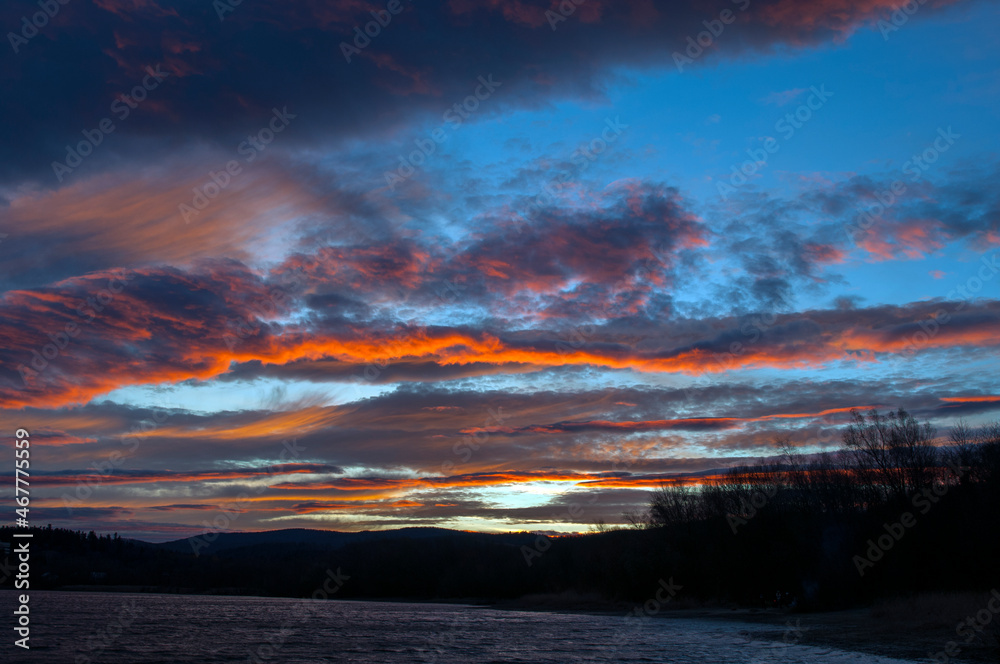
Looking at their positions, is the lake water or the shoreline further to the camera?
the lake water

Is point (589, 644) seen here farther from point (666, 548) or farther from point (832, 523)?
point (666, 548)

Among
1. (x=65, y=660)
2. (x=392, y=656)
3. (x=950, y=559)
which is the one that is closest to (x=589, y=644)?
(x=392, y=656)

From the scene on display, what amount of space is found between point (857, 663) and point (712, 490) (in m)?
81.5

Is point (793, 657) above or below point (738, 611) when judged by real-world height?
above

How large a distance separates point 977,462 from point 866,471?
13194 millimetres

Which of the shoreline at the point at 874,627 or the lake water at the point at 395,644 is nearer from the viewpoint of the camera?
the shoreline at the point at 874,627

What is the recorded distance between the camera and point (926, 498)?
71.7 metres

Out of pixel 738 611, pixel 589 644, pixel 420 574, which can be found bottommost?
pixel 420 574

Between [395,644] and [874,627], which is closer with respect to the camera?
[874,627]

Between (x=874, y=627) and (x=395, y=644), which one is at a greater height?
(x=874, y=627)

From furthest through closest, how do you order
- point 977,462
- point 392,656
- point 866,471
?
point 866,471
point 977,462
point 392,656

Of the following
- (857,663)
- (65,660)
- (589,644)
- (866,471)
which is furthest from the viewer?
(866,471)

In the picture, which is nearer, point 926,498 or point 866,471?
point 926,498

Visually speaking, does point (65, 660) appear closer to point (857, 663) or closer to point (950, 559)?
point (857, 663)
